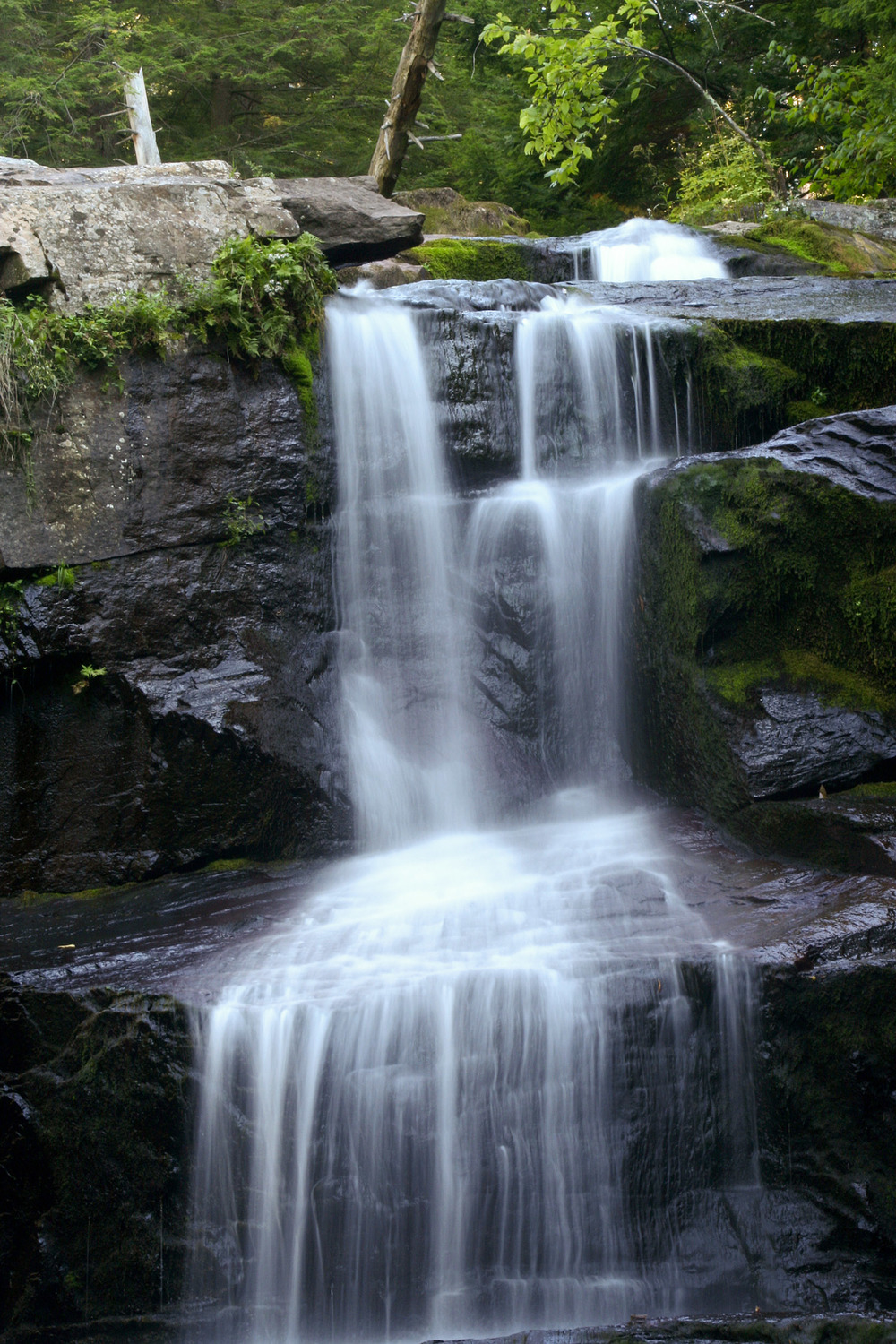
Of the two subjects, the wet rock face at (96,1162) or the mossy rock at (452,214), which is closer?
the wet rock face at (96,1162)

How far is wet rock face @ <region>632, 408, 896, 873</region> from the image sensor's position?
5.12 meters

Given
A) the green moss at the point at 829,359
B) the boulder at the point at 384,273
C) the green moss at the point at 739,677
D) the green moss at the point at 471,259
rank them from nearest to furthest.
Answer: the green moss at the point at 739,677 → the green moss at the point at 829,359 → the boulder at the point at 384,273 → the green moss at the point at 471,259

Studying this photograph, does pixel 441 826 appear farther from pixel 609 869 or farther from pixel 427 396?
pixel 427 396

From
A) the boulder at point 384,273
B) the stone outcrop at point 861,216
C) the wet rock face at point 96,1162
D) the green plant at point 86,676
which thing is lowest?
the wet rock face at point 96,1162

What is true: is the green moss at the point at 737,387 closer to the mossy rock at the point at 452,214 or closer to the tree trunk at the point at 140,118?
the mossy rock at the point at 452,214

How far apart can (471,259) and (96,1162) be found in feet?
27.4

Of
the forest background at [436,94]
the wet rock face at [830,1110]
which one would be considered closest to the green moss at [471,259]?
the forest background at [436,94]

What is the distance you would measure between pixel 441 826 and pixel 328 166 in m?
16.2

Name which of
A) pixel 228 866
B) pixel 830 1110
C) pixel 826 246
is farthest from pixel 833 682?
pixel 826 246

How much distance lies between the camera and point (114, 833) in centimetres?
574

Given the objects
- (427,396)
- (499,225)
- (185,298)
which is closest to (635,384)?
(427,396)

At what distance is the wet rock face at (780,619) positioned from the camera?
16.8 feet

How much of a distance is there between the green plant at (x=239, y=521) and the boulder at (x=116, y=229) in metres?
1.57

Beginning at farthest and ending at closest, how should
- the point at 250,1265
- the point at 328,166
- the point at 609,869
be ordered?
the point at 328,166
the point at 609,869
the point at 250,1265
